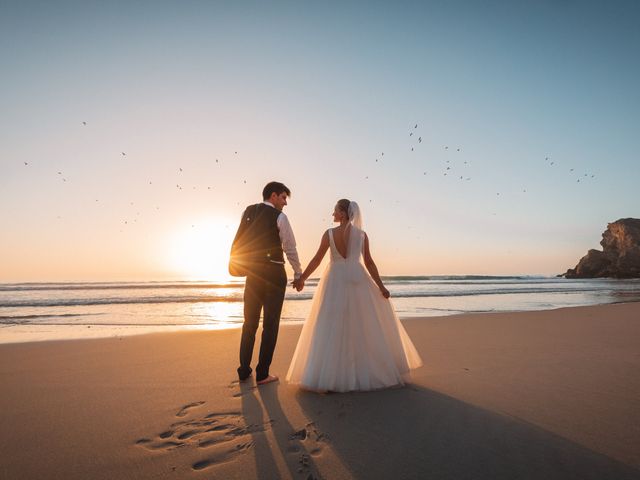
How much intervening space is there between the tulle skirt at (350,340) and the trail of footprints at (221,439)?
0.99m

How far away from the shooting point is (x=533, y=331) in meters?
8.99

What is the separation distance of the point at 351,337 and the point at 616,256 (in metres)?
77.3

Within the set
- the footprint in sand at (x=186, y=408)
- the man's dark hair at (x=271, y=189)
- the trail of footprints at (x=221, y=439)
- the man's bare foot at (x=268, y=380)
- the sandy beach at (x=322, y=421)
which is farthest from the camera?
the man's dark hair at (x=271, y=189)

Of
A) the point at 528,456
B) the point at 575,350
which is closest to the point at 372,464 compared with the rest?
the point at 528,456

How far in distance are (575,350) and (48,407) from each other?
7.70 m

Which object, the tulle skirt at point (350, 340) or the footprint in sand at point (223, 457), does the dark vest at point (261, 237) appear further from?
→ the footprint in sand at point (223, 457)

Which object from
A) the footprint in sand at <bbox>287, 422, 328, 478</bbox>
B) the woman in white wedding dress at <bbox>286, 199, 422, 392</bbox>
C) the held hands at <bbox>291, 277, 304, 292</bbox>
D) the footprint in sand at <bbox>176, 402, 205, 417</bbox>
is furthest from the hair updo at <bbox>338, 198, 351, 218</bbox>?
the footprint in sand at <bbox>176, 402, 205, 417</bbox>

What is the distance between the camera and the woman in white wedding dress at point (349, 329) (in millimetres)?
4457

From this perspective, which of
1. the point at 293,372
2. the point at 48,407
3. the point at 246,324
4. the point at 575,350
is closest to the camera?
the point at 48,407

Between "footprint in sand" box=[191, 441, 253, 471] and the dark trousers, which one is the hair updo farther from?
"footprint in sand" box=[191, 441, 253, 471]

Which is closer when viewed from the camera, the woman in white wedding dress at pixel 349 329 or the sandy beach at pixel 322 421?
the sandy beach at pixel 322 421

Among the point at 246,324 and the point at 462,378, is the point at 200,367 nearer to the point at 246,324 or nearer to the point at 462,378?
the point at 246,324

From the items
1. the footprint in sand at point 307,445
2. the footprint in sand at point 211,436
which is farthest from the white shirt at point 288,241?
the footprint in sand at point 307,445

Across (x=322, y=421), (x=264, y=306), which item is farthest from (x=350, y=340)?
(x=264, y=306)
